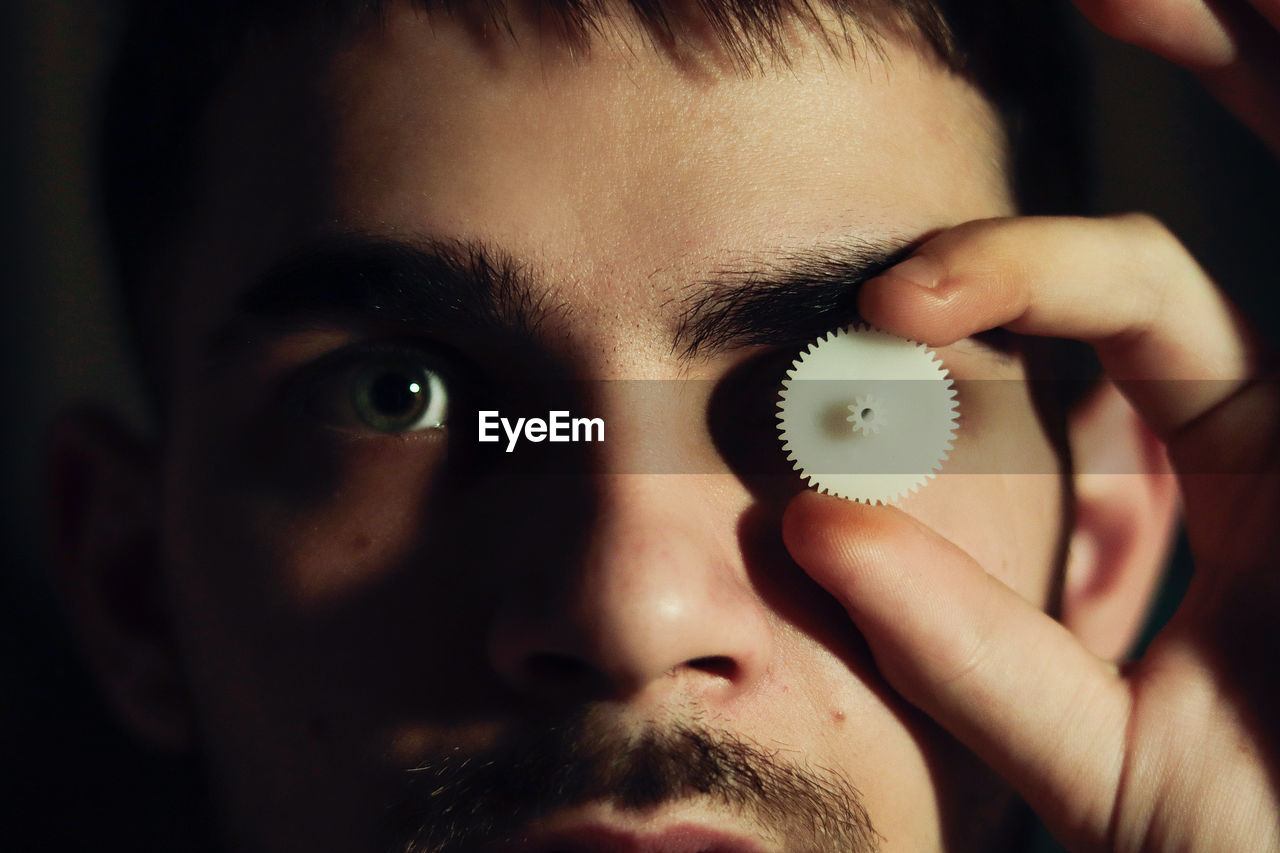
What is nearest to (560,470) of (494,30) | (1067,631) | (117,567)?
(494,30)

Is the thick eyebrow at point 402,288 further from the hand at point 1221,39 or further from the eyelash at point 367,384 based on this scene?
the hand at point 1221,39

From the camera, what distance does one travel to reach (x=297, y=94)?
1.06 metres

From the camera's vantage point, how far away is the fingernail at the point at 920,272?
95cm

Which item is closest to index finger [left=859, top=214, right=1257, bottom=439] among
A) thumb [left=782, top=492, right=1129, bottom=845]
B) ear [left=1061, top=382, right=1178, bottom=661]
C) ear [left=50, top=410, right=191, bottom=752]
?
ear [left=1061, top=382, right=1178, bottom=661]

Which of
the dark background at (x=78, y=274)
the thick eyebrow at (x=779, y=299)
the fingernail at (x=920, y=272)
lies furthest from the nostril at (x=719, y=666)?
the dark background at (x=78, y=274)

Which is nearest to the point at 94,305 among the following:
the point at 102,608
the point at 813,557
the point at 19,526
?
the point at 19,526

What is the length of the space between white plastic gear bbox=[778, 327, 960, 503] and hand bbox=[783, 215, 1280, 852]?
1.3 inches

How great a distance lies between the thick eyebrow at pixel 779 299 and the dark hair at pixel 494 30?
0.24 m

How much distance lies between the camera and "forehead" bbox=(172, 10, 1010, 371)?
37.3 inches

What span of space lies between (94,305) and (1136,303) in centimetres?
217

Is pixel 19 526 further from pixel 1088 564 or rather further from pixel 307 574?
pixel 1088 564

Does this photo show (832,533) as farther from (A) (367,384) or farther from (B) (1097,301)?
(A) (367,384)

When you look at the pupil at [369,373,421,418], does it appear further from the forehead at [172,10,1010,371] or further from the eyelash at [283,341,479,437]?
the forehead at [172,10,1010,371]

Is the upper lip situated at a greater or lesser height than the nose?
lesser
